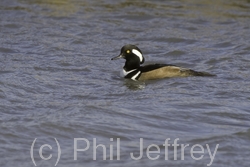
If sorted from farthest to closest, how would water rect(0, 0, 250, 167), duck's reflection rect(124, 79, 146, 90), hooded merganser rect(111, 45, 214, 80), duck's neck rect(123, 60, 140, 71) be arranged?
duck's neck rect(123, 60, 140, 71) → hooded merganser rect(111, 45, 214, 80) → duck's reflection rect(124, 79, 146, 90) → water rect(0, 0, 250, 167)

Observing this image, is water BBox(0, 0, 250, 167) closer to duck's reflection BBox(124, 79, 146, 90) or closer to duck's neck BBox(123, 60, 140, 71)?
duck's reflection BBox(124, 79, 146, 90)

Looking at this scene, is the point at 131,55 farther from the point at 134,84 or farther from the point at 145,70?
the point at 134,84

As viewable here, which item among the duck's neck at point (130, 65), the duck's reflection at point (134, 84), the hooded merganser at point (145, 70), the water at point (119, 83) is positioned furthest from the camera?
the duck's neck at point (130, 65)

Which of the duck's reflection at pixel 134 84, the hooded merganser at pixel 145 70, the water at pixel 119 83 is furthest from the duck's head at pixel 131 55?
the duck's reflection at pixel 134 84

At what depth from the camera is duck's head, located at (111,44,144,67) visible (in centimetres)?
1380

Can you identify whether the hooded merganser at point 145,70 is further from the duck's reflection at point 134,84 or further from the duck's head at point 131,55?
the duck's reflection at point 134,84

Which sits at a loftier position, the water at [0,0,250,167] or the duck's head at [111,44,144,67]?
the duck's head at [111,44,144,67]

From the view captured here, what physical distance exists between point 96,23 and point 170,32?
6.05ft

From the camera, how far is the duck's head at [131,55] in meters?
13.8

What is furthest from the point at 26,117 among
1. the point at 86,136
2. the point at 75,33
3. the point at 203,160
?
the point at 75,33

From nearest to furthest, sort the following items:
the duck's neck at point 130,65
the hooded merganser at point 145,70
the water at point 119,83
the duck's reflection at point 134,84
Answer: the water at point 119,83 < the duck's reflection at point 134,84 < the hooded merganser at point 145,70 < the duck's neck at point 130,65

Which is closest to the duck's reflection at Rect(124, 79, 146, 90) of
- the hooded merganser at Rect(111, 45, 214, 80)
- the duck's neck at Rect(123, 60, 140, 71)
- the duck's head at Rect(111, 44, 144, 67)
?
the hooded merganser at Rect(111, 45, 214, 80)

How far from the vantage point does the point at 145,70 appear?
13.4 metres

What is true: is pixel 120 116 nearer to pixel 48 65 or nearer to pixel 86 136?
pixel 86 136
